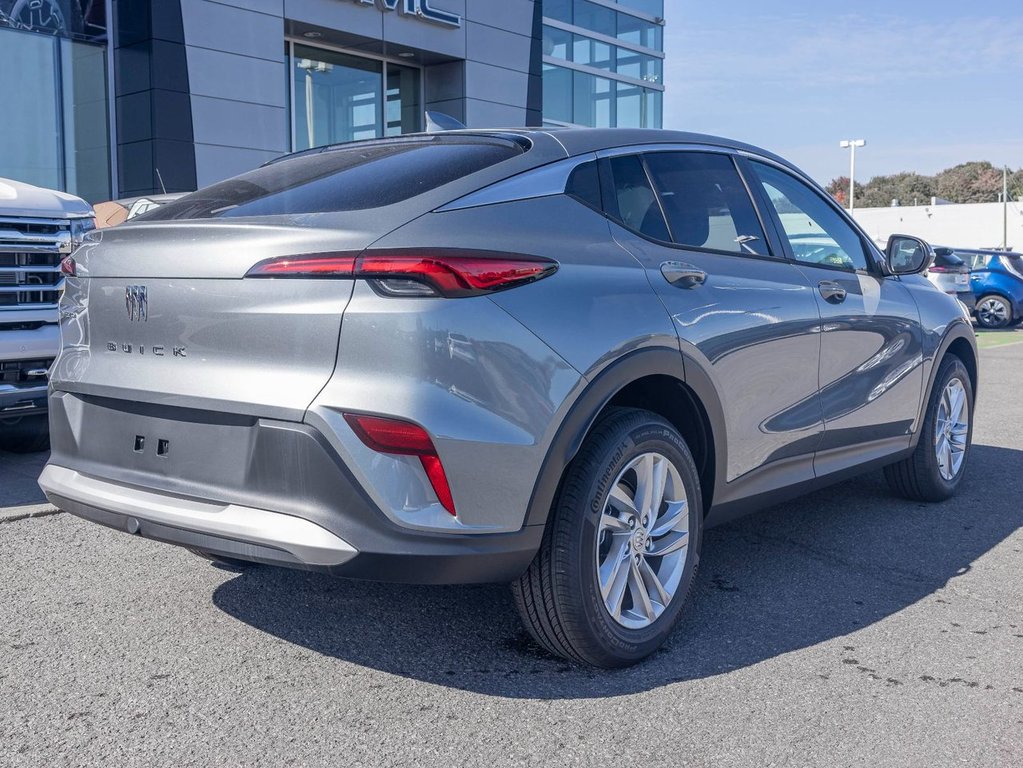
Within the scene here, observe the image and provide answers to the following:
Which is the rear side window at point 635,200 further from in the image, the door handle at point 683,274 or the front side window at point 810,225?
the front side window at point 810,225

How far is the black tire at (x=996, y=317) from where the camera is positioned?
22.1 meters

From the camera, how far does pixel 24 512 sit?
200 inches

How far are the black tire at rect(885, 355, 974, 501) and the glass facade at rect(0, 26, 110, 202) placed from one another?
12.2m

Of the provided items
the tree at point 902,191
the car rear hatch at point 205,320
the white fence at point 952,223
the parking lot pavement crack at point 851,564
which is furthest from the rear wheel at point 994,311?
the tree at point 902,191

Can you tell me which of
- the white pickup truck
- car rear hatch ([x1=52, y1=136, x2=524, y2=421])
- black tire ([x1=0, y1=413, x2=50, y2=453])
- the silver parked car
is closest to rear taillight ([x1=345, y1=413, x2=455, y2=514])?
the silver parked car

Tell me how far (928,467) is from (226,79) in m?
12.7

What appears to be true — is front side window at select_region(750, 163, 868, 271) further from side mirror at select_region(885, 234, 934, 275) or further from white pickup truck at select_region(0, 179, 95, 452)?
white pickup truck at select_region(0, 179, 95, 452)

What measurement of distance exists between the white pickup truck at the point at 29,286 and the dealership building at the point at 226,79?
640cm

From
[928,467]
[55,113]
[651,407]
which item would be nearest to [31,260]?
[651,407]

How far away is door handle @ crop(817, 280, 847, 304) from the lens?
4.43m

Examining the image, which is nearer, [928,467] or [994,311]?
[928,467]

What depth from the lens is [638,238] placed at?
3545 mm

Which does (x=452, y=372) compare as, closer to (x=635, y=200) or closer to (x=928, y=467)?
(x=635, y=200)

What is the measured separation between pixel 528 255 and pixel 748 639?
58.8 inches
